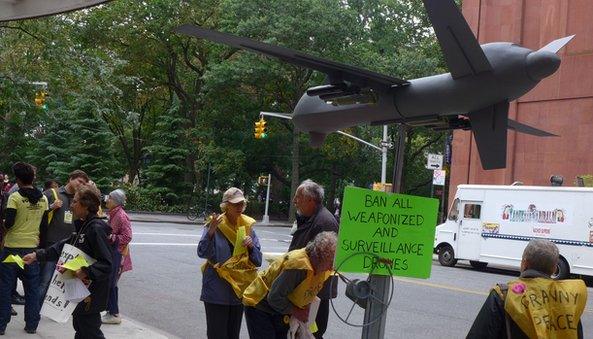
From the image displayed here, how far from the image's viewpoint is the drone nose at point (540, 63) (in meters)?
3.30

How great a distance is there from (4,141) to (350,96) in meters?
46.4

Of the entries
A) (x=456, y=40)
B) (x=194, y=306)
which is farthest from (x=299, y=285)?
(x=194, y=306)

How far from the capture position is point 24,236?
754cm

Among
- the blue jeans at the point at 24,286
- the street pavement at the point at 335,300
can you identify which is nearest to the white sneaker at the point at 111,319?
the street pavement at the point at 335,300

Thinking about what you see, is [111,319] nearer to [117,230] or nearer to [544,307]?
[117,230]

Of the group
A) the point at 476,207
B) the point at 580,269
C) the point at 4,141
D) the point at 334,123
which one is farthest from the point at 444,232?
the point at 4,141

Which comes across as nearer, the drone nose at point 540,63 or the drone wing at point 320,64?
the drone nose at point 540,63

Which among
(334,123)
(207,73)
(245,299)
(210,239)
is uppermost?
(207,73)

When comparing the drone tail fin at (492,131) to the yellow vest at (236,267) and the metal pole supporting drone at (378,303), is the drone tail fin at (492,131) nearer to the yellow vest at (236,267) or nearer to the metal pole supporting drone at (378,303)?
the metal pole supporting drone at (378,303)

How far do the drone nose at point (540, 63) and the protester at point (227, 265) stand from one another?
312cm

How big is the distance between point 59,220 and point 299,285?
434 centimetres

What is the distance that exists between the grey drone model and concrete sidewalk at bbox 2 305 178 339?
481 cm

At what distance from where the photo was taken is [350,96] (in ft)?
12.8

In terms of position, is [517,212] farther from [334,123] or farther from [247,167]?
[247,167]
